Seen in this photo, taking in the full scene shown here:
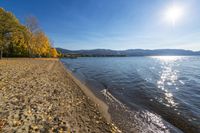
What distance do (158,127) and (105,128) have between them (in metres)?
3.58

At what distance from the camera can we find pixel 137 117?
31.5 ft

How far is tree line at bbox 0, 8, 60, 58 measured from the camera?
3574 cm

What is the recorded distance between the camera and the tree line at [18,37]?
35.7 meters

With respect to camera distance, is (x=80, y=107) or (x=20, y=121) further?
(x=80, y=107)

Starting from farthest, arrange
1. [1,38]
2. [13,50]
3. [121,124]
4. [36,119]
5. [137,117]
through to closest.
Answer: [13,50] → [1,38] → [137,117] → [121,124] → [36,119]

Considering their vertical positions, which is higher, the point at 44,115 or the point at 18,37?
the point at 18,37

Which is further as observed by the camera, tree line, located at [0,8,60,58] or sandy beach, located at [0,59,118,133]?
tree line, located at [0,8,60,58]

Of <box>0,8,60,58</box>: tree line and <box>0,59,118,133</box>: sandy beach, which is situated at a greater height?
<box>0,8,60,58</box>: tree line

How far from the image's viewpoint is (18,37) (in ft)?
168

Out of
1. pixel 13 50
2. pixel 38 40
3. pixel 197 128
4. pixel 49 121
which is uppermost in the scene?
pixel 38 40

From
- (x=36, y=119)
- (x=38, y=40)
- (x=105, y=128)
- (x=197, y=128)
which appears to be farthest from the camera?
(x=38, y=40)

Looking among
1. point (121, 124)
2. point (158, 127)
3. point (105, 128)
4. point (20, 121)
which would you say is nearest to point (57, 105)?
point (20, 121)

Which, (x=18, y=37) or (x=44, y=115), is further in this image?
(x=18, y=37)

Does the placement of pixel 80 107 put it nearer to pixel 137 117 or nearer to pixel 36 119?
pixel 36 119
